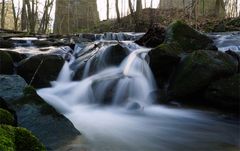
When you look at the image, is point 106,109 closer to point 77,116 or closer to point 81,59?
point 77,116

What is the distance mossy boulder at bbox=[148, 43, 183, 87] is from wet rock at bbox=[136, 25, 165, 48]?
1706 millimetres

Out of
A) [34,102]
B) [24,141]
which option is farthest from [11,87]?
[24,141]

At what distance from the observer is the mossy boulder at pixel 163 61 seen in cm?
739

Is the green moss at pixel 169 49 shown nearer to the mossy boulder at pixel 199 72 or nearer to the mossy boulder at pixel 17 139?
the mossy boulder at pixel 199 72

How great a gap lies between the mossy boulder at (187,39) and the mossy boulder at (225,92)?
186 centimetres

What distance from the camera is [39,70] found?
7645mm

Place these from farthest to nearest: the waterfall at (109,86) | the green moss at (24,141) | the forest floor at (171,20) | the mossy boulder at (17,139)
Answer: the forest floor at (171,20), the waterfall at (109,86), the green moss at (24,141), the mossy boulder at (17,139)

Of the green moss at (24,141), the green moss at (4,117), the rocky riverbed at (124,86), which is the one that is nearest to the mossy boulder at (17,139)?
the green moss at (24,141)

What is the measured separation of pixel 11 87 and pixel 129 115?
2.18m

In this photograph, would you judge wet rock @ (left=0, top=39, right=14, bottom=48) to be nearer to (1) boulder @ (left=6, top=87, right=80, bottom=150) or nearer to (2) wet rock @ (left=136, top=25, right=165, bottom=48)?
(2) wet rock @ (left=136, top=25, right=165, bottom=48)

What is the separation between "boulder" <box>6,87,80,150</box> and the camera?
4.16 metres

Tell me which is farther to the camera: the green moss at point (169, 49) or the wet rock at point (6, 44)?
the wet rock at point (6, 44)

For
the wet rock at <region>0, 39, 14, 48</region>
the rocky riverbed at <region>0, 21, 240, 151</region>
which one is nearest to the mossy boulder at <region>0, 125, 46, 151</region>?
the rocky riverbed at <region>0, 21, 240, 151</region>

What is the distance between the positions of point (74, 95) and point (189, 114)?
2.34m
